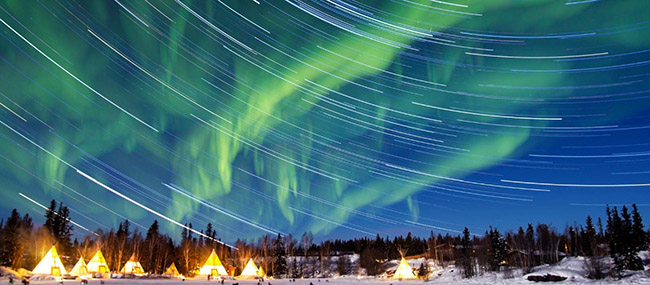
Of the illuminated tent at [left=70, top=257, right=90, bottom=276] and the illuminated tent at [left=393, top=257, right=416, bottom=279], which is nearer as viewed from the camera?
the illuminated tent at [left=70, top=257, right=90, bottom=276]

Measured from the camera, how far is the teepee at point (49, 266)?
187 feet

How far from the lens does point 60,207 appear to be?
11062 centimetres

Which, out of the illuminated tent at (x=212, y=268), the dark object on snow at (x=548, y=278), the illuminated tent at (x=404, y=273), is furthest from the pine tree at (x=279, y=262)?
the dark object on snow at (x=548, y=278)

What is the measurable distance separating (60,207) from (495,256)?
97557mm

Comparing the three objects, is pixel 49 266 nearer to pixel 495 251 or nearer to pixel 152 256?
pixel 152 256

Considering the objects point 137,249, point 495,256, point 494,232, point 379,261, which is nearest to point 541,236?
point 494,232

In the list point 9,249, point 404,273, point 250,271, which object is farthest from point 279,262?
point 9,249

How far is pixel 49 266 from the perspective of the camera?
5750 cm

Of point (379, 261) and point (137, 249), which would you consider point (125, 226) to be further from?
point (379, 261)

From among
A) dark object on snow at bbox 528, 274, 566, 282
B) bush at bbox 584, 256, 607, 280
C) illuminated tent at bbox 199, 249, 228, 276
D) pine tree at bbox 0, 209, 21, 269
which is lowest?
dark object on snow at bbox 528, 274, 566, 282

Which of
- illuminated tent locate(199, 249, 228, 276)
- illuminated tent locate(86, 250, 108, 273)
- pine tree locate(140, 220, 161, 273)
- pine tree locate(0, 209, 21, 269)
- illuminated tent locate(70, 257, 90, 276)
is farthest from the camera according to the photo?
pine tree locate(140, 220, 161, 273)

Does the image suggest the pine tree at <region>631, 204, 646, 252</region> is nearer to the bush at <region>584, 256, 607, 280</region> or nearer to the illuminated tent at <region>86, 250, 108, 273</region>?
the bush at <region>584, 256, 607, 280</region>

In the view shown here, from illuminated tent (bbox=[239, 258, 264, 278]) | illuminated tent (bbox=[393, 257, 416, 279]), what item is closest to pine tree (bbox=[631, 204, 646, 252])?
illuminated tent (bbox=[393, 257, 416, 279])

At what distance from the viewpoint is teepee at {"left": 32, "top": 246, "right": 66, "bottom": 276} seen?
56875 mm
